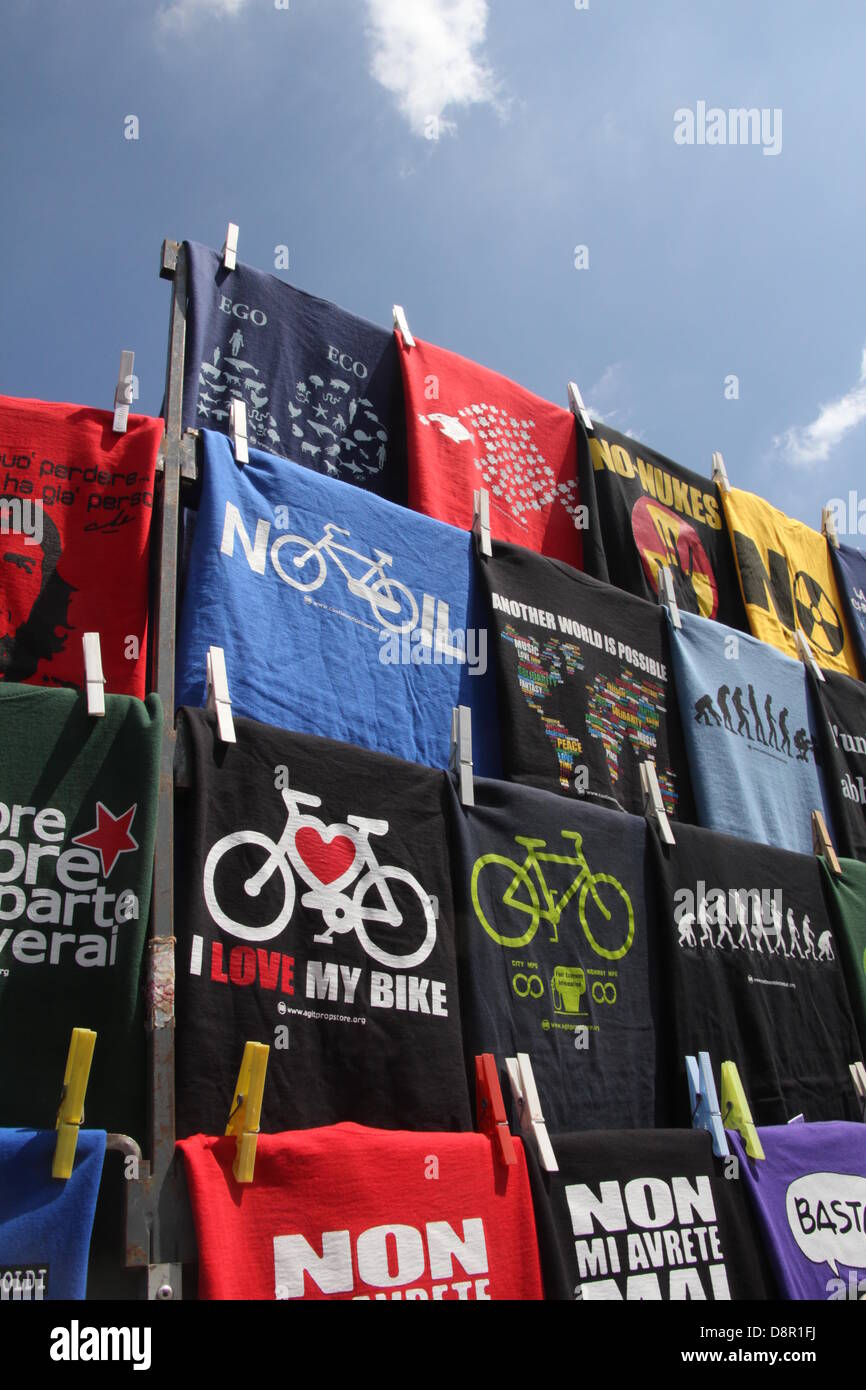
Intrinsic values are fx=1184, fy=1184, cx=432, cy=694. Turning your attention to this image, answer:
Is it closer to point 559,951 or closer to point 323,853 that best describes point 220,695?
point 323,853

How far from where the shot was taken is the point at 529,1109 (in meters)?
2.68

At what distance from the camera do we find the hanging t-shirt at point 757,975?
336 cm

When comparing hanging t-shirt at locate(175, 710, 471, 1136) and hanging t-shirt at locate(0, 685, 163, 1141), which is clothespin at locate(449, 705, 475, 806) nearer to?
hanging t-shirt at locate(175, 710, 471, 1136)

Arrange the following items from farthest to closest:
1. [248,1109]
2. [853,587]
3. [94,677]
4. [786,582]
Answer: [853,587], [786,582], [94,677], [248,1109]

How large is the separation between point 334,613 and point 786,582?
2466 millimetres

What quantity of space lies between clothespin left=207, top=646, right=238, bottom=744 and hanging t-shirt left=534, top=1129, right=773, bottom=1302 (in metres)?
1.20

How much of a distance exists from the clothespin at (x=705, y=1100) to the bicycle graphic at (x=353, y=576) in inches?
56.0

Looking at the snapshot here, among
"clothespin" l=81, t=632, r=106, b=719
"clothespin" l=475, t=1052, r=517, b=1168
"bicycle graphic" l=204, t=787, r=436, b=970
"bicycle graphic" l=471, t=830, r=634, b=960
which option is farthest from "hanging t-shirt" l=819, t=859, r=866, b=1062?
"clothespin" l=81, t=632, r=106, b=719

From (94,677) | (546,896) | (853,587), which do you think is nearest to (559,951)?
(546,896)

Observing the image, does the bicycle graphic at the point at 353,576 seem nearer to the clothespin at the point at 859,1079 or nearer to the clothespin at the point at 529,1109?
the clothespin at the point at 529,1109

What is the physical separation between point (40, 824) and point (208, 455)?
1.12 m

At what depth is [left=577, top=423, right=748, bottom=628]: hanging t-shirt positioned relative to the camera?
4227 millimetres
